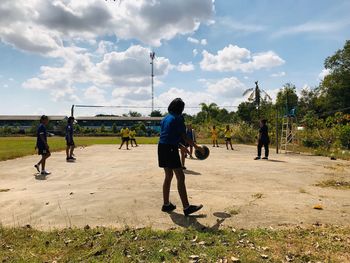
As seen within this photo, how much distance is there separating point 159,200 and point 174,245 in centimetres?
255

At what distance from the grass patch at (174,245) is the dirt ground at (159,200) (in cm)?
49

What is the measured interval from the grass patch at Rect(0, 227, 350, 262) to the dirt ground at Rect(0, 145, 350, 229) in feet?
1.62

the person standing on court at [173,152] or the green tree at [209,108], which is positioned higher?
the green tree at [209,108]

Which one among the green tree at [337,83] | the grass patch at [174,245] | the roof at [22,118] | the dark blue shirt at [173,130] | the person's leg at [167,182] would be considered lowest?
the grass patch at [174,245]

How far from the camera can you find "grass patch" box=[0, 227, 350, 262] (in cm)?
438

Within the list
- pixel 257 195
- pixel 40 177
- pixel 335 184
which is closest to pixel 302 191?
pixel 257 195

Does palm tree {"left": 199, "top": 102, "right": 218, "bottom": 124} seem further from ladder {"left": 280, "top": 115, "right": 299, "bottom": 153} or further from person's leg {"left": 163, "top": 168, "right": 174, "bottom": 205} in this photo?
person's leg {"left": 163, "top": 168, "right": 174, "bottom": 205}

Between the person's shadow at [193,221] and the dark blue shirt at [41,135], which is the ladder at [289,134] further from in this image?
the person's shadow at [193,221]

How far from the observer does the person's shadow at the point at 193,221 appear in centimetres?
552

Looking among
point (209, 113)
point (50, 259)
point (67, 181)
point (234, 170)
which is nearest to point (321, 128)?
point (234, 170)

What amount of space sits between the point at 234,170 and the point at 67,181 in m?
5.55

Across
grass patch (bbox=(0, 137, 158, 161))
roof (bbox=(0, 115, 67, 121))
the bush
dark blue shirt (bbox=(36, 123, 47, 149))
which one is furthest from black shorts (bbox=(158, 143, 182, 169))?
roof (bbox=(0, 115, 67, 121))

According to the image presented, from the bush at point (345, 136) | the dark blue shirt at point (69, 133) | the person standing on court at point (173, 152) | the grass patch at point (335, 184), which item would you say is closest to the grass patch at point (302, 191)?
the grass patch at point (335, 184)

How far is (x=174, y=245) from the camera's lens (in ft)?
15.5
